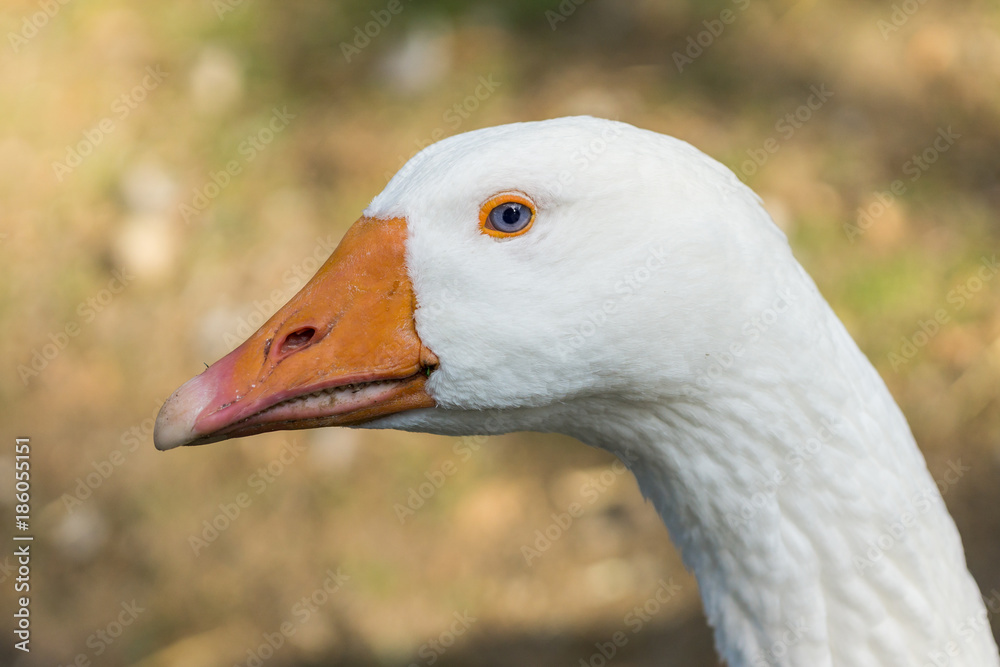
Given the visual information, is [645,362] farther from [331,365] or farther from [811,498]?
[331,365]

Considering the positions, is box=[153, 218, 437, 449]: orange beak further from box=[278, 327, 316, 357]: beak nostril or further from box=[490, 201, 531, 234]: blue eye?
box=[490, 201, 531, 234]: blue eye

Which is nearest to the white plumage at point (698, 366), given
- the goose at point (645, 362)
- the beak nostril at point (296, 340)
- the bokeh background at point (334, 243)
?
the goose at point (645, 362)

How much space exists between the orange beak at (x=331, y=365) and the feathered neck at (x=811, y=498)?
1.28 ft

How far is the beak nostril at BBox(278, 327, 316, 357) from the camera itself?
158 cm

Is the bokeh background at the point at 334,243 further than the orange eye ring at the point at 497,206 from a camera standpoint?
Yes

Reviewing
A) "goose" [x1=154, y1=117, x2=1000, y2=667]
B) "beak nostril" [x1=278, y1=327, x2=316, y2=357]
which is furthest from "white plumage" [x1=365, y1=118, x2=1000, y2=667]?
"beak nostril" [x1=278, y1=327, x2=316, y2=357]

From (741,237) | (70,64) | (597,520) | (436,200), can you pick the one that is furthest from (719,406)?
(70,64)

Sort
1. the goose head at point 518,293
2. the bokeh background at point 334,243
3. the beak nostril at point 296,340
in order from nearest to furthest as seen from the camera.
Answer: the goose head at point 518,293 → the beak nostril at point 296,340 → the bokeh background at point 334,243

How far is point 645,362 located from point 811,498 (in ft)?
1.26

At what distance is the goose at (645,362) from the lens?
1.48 meters

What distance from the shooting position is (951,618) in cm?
164

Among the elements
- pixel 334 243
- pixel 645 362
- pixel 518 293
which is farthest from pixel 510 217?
pixel 334 243

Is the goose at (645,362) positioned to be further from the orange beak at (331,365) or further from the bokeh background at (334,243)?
the bokeh background at (334,243)

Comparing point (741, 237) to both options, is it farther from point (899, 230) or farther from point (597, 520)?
point (899, 230)
